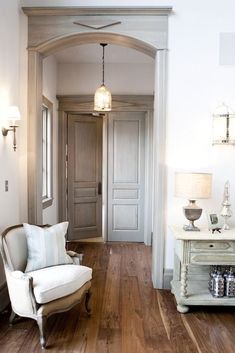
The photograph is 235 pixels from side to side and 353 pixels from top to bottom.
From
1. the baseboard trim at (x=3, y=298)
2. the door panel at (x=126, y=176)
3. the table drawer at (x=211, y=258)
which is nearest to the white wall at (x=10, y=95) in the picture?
the baseboard trim at (x=3, y=298)

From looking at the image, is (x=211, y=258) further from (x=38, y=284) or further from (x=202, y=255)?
(x=38, y=284)

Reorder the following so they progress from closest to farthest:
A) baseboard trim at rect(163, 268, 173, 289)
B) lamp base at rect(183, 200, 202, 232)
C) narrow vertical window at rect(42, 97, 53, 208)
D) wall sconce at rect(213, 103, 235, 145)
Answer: lamp base at rect(183, 200, 202, 232) → wall sconce at rect(213, 103, 235, 145) → baseboard trim at rect(163, 268, 173, 289) → narrow vertical window at rect(42, 97, 53, 208)

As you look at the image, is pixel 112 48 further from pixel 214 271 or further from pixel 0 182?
pixel 214 271

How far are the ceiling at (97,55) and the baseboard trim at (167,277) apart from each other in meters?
3.22

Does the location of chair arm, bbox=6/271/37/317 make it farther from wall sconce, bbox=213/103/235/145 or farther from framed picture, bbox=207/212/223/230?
wall sconce, bbox=213/103/235/145

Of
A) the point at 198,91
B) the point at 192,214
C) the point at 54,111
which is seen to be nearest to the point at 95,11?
the point at 198,91

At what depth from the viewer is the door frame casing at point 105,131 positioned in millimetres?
5875

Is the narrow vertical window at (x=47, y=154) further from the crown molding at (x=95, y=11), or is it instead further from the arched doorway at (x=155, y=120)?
the crown molding at (x=95, y=11)

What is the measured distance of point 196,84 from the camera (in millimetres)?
3719

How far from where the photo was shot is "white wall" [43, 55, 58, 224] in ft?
16.8

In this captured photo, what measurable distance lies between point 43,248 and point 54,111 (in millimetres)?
3193

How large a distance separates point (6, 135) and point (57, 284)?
1527 millimetres

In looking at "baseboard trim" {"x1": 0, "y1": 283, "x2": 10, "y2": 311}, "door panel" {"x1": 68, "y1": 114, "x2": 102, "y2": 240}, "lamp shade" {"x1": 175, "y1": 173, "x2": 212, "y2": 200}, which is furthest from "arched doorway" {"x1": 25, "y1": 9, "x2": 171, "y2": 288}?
"door panel" {"x1": 68, "y1": 114, "x2": 102, "y2": 240}

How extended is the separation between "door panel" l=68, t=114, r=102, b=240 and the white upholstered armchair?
118 inches
